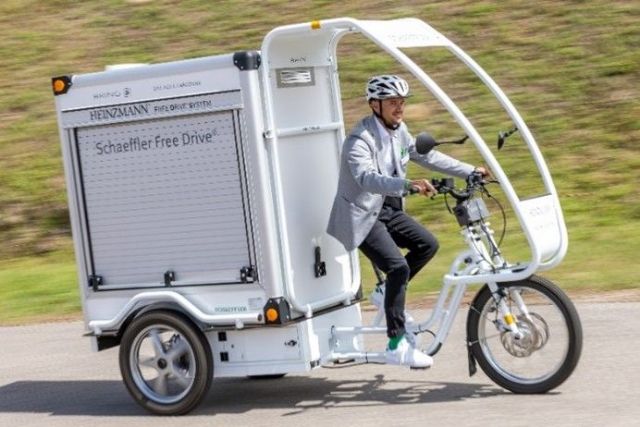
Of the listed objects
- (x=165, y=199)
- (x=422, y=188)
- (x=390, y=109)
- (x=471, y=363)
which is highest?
(x=390, y=109)

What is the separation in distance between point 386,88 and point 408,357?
160cm

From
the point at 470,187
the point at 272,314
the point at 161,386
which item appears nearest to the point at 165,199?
the point at 272,314

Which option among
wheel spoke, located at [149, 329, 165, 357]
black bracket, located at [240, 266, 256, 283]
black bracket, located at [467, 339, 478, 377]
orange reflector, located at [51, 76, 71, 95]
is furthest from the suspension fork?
orange reflector, located at [51, 76, 71, 95]

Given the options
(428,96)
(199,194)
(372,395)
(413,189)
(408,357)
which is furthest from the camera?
(428,96)

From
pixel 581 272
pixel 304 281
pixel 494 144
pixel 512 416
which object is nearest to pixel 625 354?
pixel 512 416

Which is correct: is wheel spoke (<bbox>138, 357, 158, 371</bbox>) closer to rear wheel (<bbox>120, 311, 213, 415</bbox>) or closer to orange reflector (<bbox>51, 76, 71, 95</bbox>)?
rear wheel (<bbox>120, 311, 213, 415</bbox>)

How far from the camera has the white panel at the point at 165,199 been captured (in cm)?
810

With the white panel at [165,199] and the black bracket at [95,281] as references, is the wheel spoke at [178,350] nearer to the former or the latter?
the white panel at [165,199]

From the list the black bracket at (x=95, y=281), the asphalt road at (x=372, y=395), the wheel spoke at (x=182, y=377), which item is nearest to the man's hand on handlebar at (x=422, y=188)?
the asphalt road at (x=372, y=395)

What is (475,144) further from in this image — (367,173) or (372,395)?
(372,395)

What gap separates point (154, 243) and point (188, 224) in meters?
0.30

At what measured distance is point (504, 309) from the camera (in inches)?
311

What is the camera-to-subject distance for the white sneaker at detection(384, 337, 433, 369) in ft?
26.2

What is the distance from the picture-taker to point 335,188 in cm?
868
